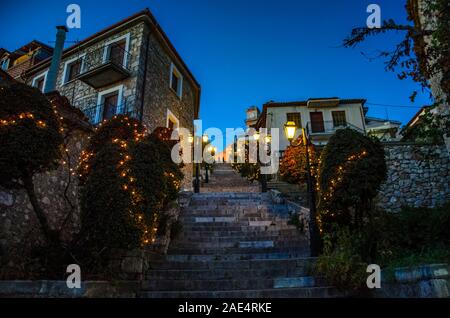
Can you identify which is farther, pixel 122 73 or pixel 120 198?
pixel 122 73

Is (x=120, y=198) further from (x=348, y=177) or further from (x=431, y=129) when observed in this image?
(x=431, y=129)

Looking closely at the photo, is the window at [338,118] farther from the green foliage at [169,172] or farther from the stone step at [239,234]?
the green foliage at [169,172]

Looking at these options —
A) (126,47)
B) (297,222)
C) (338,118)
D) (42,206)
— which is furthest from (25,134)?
(338,118)

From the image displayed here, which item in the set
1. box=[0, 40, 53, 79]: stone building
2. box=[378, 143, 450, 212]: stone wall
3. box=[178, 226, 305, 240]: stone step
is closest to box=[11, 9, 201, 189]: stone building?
box=[0, 40, 53, 79]: stone building

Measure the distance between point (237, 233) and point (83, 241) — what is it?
372 cm

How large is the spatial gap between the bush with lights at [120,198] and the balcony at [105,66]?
798 centimetres

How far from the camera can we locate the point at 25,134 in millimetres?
4020

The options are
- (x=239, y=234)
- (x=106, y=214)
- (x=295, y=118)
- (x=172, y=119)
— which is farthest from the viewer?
(x=295, y=118)

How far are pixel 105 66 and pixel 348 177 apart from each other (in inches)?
429

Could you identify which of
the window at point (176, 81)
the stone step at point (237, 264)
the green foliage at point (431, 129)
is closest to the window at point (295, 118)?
the window at point (176, 81)

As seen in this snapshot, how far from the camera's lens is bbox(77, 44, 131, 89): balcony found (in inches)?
472

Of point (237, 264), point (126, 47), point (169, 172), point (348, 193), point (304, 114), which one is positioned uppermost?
A: point (304, 114)

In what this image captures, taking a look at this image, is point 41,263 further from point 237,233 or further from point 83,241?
point 237,233

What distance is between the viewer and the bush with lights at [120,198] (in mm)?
4547
